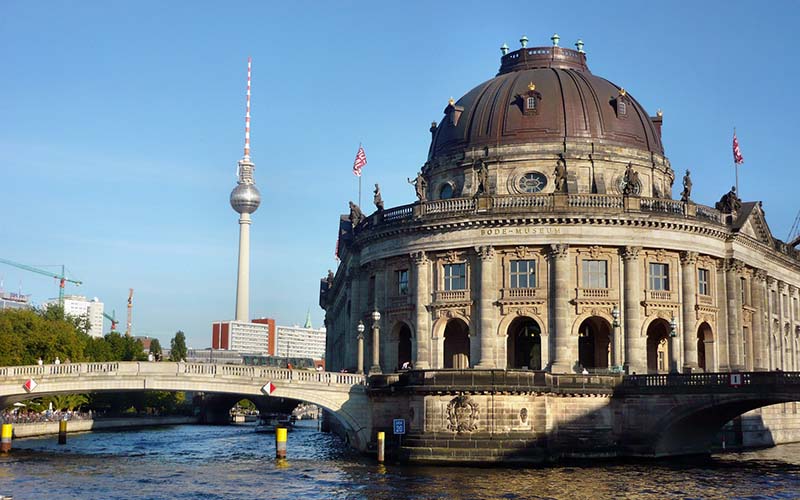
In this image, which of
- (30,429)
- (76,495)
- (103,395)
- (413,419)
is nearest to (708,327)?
(413,419)

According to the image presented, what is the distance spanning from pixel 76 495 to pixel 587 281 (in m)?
40.8

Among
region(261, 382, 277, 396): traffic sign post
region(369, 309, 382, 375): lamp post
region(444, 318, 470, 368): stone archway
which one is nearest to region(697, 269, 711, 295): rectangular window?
region(444, 318, 470, 368): stone archway

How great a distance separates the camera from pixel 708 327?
279ft

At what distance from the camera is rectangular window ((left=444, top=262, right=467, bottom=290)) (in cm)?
8255

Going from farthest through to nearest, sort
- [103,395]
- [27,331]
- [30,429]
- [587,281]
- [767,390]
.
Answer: [103,395] → [27,331] → [30,429] → [587,281] → [767,390]

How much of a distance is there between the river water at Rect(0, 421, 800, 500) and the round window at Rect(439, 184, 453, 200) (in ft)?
78.1

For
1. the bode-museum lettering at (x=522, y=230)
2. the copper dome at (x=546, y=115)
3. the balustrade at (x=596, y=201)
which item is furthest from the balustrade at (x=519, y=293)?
the copper dome at (x=546, y=115)

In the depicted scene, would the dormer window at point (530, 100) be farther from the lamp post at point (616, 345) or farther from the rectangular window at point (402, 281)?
the lamp post at point (616, 345)

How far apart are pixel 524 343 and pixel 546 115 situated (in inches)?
741

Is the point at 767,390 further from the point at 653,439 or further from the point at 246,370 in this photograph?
the point at 246,370

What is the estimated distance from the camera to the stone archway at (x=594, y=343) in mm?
82500

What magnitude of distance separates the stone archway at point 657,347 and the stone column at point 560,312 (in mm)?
9370

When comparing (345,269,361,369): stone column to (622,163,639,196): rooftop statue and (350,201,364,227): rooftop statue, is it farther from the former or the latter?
(622,163,639,196): rooftop statue

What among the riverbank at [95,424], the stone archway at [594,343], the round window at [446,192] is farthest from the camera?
the riverbank at [95,424]
